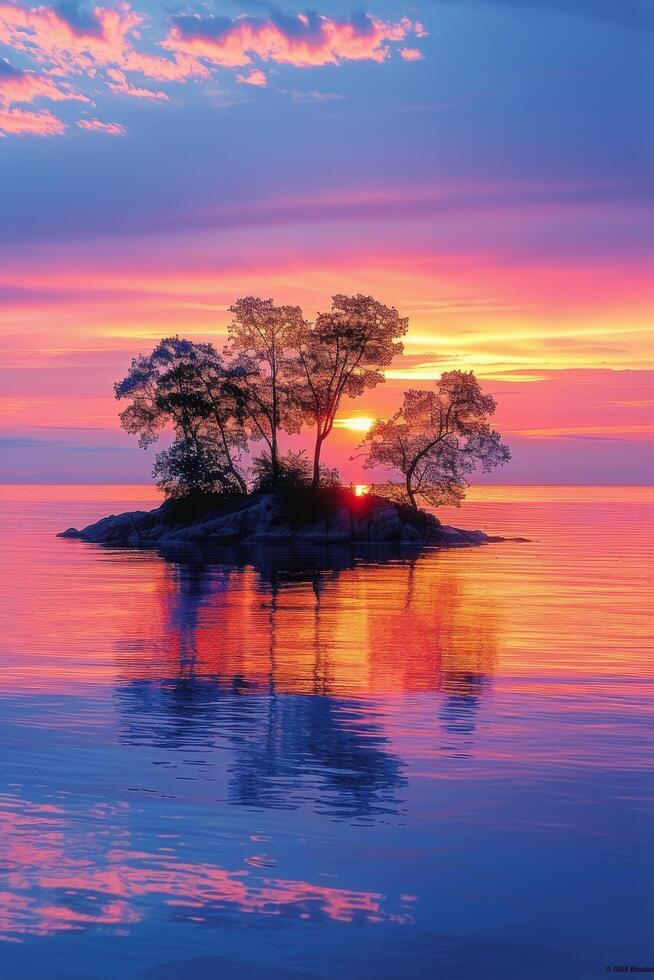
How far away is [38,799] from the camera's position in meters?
11.9

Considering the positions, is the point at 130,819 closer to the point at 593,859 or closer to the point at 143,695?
the point at 593,859

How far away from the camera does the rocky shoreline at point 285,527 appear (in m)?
77.6

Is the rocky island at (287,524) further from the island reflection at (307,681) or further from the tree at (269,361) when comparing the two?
the island reflection at (307,681)

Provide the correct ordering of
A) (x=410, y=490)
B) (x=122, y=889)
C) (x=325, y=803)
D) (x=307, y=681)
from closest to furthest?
(x=122, y=889) → (x=325, y=803) → (x=307, y=681) → (x=410, y=490)

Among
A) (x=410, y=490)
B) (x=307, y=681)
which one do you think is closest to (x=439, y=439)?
(x=410, y=490)

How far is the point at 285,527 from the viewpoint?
78188mm

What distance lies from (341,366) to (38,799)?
70.4 metres

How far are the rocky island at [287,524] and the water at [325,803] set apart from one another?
49801 mm

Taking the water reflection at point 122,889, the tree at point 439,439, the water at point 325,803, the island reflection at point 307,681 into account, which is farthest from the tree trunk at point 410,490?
the water reflection at point 122,889

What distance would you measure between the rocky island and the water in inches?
1961

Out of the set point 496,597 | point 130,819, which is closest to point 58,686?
point 130,819

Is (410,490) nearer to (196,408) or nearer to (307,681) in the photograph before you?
(196,408)

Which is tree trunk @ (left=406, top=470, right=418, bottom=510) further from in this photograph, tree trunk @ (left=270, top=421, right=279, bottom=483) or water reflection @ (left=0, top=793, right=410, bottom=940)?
water reflection @ (left=0, top=793, right=410, bottom=940)

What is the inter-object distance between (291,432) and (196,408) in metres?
7.77
